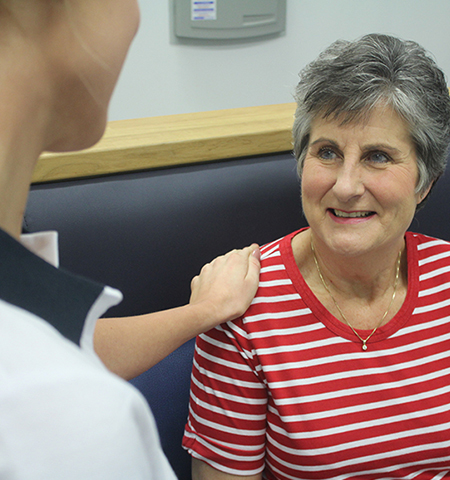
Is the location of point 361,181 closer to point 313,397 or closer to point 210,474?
point 313,397

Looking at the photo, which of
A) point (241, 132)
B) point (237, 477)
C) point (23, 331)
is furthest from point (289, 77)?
point (23, 331)

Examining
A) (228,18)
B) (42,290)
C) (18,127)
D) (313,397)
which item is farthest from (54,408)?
(228,18)

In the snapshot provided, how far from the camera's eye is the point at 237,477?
1158mm

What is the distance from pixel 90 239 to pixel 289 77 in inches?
104

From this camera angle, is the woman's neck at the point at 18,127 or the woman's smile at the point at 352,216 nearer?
the woman's neck at the point at 18,127

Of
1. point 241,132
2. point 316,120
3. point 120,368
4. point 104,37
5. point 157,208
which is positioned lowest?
point 120,368

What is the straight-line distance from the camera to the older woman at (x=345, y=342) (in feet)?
3.73

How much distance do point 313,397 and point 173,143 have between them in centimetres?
70

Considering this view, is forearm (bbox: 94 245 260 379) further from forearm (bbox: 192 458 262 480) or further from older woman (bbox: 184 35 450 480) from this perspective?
forearm (bbox: 192 458 262 480)

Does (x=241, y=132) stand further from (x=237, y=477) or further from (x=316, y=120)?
(x=237, y=477)

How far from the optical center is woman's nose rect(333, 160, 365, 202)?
1155 mm

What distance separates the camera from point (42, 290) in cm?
49

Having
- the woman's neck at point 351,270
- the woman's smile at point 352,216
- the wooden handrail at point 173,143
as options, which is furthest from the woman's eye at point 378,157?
the wooden handrail at point 173,143

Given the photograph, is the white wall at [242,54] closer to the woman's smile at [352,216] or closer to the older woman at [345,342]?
the older woman at [345,342]
